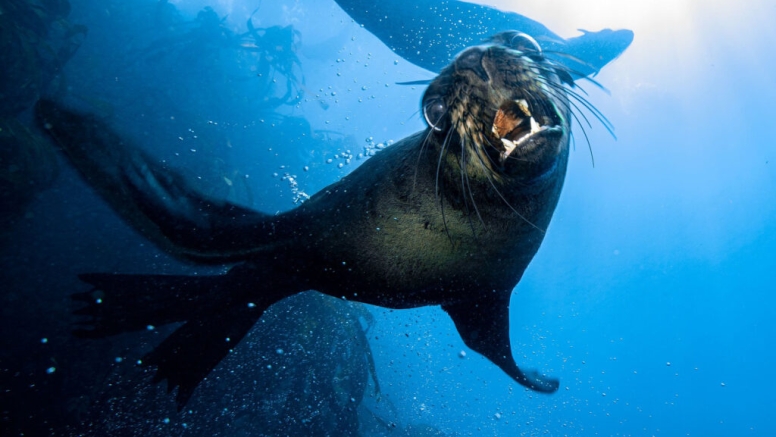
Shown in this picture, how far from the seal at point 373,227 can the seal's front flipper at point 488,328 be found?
12 millimetres

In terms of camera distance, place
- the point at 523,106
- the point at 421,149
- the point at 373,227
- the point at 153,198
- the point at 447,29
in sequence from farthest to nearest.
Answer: the point at 447,29, the point at 153,198, the point at 373,227, the point at 421,149, the point at 523,106

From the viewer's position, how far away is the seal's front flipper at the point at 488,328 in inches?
102

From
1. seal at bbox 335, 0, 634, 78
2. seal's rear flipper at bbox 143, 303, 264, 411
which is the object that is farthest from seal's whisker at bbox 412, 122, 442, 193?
seal at bbox 335, 0, 634, 78

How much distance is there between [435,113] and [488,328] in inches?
71.3

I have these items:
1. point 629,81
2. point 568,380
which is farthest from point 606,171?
point 568,380

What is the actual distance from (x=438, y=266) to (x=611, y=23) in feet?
57.1

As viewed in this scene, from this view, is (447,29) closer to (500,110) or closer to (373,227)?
(373,227)

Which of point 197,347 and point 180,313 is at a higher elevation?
point 180,313

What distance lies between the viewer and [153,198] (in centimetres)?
244

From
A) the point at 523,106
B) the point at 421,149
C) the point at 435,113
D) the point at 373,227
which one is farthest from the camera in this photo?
the point at 373,227

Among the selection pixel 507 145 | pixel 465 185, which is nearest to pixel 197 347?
pixel 465 185

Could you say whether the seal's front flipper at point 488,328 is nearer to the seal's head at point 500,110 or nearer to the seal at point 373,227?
the seal at point 373,227

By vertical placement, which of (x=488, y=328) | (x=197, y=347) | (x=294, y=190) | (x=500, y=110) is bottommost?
(x=294, y=190)

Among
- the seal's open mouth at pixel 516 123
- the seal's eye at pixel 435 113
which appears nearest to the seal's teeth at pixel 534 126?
the seal's open mouth at pixel 516 123
